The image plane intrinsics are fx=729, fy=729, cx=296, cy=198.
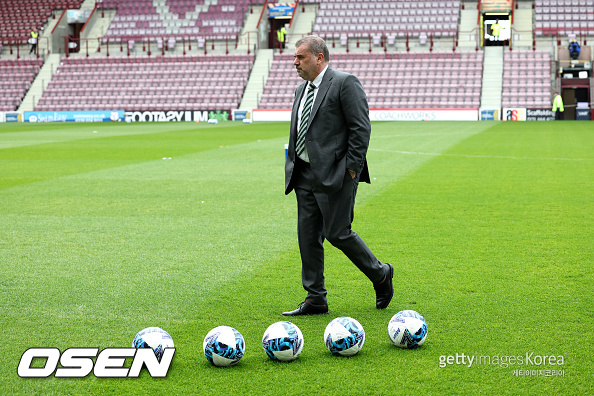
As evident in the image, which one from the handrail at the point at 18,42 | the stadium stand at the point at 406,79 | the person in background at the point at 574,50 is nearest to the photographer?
the person in background at the point at 574,50

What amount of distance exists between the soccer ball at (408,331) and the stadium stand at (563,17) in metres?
47.4

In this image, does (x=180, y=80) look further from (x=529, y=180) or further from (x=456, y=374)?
(x=456, y=374)

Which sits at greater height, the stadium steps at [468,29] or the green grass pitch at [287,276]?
the stadium steps at [468,29]

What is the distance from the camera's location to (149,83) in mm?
49812

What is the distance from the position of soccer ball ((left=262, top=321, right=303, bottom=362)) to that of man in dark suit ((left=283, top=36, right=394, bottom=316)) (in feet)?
3.02

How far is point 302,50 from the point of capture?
17.6ft

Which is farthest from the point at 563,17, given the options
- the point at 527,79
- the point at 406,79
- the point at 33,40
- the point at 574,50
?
the point at 33,40

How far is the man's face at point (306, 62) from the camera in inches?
211

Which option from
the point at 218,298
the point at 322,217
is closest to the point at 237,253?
the point at 218,298

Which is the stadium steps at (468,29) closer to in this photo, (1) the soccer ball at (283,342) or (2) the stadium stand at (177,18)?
(2) the stadium stand at (177,18)

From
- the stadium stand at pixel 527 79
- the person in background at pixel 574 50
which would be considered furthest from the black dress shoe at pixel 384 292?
the person in background at pixel 574 50

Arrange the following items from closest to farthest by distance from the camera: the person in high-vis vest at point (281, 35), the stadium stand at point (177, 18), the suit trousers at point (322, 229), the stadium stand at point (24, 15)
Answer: the suit trousers at point (322, 229), the person in high-vis vest at point (281, 35), the stadium stand at point (177, 18), the stadium stand at point (24, 15)

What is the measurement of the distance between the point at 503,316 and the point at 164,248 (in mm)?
4033

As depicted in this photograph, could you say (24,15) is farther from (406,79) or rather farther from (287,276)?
(287,276)
